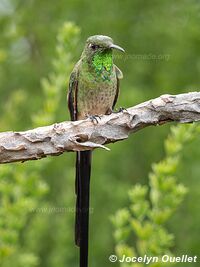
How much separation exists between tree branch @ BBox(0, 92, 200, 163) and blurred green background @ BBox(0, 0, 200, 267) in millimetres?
1952

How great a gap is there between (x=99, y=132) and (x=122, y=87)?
301 centimetres

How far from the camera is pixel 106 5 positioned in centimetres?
642

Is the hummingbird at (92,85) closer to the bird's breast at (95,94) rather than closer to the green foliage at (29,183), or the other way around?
the bird's breast at (95,94)

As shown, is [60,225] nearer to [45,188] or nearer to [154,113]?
[45,188]

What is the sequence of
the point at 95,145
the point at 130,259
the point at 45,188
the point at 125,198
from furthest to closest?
the point at 125,198
the point at 45,188
the point at 130,259
the point at 95,145

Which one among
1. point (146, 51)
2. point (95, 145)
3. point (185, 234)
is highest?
point (146, 51)

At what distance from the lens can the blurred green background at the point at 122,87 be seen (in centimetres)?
551

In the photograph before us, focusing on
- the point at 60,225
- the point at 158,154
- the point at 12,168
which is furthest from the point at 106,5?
the point at 12,168

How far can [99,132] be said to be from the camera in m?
3.24

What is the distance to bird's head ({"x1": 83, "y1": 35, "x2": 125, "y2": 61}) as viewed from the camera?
425 cm

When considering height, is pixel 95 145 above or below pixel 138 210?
above

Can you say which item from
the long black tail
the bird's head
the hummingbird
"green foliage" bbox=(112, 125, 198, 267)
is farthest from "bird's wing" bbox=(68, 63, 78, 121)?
"green foliage" bbox=(112, 125, 198, 267)

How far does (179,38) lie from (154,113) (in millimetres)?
3019

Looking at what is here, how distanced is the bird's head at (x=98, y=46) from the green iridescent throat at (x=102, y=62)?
0.01 m
